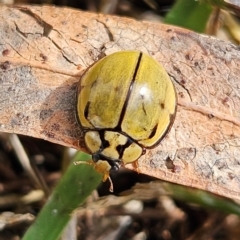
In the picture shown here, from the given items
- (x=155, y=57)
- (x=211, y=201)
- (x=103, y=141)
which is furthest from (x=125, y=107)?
(x=211, y=201)

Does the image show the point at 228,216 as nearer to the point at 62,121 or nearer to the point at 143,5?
the point at 62,121

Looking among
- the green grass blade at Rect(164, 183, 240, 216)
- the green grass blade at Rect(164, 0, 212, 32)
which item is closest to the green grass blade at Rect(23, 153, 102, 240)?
the green grass blade at Rect(164, 183, 240, 216)

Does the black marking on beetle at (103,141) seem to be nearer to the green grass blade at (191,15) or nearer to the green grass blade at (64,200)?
the green grass blade at (64,200)

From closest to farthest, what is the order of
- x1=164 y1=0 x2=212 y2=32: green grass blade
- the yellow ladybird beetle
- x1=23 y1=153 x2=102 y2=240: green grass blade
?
1. the yellow ladybird beetle
2. x1=23 y1=153 x2=102 y2=240: green grass blade
3. x1=164 y1=0 x2=212 y2=32: green grass blade

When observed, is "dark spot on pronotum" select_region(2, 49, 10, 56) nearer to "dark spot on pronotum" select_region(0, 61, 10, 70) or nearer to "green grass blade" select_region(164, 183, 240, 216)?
"dark spot on pronotum" select_region(0, 61, 10, 70)

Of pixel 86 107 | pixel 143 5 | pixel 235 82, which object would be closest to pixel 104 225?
pixel 86 107

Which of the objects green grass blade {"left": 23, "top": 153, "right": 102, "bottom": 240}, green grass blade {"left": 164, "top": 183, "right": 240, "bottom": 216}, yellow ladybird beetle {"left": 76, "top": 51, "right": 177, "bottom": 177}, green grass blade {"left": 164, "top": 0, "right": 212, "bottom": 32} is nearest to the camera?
yellow ladybird beetle {"left": 76, "top": 51, "right": 177, "bottom": 177}
